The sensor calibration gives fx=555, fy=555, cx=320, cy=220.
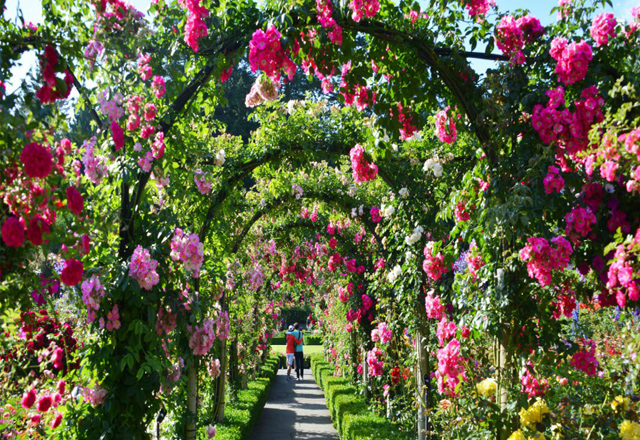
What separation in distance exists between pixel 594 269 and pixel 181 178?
258 cm

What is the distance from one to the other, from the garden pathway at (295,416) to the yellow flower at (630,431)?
5.91m

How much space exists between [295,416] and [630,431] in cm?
788

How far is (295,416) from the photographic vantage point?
30.6 ft

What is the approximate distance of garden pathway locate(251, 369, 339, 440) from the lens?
775cm

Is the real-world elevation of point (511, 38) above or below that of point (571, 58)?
above

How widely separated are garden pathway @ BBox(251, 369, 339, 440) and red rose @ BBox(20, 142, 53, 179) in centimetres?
665

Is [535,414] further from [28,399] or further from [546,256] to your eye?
[28,399]

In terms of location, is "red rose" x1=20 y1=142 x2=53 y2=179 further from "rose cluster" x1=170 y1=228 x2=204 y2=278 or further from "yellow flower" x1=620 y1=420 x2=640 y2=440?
"yellow flower" x1=620 y1=420 x2=640 y2=440

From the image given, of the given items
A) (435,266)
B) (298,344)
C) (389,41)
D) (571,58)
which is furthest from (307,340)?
(571,58)

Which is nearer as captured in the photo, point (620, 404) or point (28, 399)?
point (620, 404)

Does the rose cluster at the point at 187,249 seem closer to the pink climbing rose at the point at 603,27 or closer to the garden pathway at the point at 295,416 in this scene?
the pink climbing rose at the point at 603,27

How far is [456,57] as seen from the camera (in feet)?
9.45

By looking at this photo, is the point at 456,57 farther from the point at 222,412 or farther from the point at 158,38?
the point at 222,412

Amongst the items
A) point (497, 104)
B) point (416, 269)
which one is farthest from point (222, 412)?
point (497, 104)
